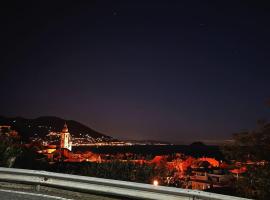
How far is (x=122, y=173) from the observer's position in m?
11.2

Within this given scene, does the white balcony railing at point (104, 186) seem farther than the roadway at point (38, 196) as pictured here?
No

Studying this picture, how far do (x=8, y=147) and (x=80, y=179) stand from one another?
22.7ft

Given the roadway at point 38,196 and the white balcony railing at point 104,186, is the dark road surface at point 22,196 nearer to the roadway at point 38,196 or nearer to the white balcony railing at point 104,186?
the roadway at point 38,196

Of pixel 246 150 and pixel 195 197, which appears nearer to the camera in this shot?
pixel 195 197

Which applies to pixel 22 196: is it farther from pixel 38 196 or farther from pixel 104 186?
pixel 104 186

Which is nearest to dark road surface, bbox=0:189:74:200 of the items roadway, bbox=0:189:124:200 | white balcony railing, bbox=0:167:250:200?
roadway, bbox=0:189:124:200

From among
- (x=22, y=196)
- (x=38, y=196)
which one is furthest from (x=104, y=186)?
(x=22, y=196)

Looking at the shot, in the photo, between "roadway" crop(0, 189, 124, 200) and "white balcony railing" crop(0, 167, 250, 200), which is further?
"roadway" crop(0, 189, 124, 200)

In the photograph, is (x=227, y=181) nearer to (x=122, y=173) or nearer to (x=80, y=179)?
(x=122, y=173)

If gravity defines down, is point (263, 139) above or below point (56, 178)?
above

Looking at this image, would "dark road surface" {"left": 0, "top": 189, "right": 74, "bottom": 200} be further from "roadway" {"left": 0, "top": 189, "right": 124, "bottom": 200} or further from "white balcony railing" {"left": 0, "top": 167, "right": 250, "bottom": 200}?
"white balcony railing" {"left": 0, "top": 167, "right": 250, "bottom": 200}

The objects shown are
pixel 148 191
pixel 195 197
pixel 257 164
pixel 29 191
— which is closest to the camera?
pixel 195 197

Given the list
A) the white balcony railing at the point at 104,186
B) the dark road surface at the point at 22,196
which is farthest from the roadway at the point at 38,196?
the white balcony railing at the point at 104,186

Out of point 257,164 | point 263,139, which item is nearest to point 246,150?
point 263,139
